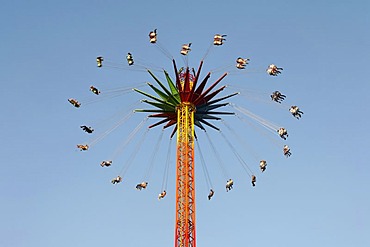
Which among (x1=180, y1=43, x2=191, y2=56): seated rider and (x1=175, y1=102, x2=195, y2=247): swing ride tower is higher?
(x1=180, y1=43, x2=191, y2=56): seated rider

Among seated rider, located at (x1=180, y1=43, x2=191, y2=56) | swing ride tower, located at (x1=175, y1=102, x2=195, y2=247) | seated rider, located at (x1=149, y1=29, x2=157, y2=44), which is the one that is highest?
seated rider, located at (x1=149, y1=29, x2=157, y2=44)

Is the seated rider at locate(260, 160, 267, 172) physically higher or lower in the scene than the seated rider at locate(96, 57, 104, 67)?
lower

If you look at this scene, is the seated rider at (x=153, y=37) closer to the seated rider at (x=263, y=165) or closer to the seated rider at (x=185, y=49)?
the seated rider at (x=185, y=49)

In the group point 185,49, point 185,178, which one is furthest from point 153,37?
point 185,178

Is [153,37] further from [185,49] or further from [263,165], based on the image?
[263,165]

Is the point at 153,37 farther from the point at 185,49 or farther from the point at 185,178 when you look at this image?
the point at 185,178

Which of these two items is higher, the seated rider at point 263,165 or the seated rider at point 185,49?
the seated rider at point 185,49

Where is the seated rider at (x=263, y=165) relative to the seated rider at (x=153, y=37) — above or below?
below

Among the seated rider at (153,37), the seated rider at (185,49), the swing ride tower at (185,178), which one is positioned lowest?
the swing ride tower at (185,178)

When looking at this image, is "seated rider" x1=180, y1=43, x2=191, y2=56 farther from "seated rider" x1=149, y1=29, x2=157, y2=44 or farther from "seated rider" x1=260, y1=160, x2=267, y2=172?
"seated rider" x1=260, y1=160, x2=267, y2=172

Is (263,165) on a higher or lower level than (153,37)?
lower

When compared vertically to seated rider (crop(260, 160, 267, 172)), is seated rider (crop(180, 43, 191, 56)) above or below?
above

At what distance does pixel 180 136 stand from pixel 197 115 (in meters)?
3.80

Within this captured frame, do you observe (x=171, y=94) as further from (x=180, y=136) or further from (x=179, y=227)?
(x=179, y=227)
